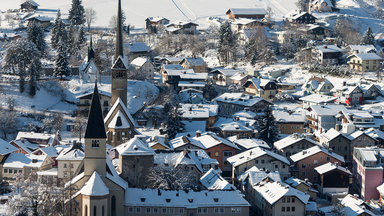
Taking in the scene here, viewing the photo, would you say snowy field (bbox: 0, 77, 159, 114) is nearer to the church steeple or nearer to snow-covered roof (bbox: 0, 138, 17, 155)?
snow-covered roof (bbox: 0, 138, 17, 155)

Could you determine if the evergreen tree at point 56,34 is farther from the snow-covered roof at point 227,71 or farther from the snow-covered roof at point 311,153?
the snow-covered roof at point 311,153

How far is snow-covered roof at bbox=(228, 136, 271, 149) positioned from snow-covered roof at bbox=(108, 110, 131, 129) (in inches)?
479

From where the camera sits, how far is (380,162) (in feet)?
265

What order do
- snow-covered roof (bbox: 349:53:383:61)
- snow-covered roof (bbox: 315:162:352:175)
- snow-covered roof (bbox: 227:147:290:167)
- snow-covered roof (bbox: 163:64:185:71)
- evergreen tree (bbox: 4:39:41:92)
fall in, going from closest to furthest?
1. snow-covered roof (bbox: 315:162:352:175)
2. snow-covered roof (bbox: 227:147:290:167)
3. evergreen tree (bbox: 4:39:41:92)
4. snow-covered roof (bbox: 163:64:185:71)
5. snow-covered roof (bbox: 349:53:383:61)

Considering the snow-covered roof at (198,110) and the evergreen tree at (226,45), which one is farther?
the evergreen tree at (226,45)

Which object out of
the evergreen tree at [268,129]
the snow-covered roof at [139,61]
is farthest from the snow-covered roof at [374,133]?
the snow-covered roof at [139,61]

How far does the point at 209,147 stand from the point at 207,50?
50.0 metres

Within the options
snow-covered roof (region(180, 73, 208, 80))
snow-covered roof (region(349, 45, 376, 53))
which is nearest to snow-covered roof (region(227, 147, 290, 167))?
snow-covered roof (region(180, 73, 208, 80))

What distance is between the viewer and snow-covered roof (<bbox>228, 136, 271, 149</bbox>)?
278 feet

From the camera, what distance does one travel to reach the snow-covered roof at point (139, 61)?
116 metres

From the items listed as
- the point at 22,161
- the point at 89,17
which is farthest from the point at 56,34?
the point at 22,161

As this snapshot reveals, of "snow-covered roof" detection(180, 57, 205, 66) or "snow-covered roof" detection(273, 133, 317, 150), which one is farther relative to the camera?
"snow-covered roof" detection(180, 57, 205, 66)

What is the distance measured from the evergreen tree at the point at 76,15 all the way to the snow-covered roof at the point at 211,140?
5889 cm

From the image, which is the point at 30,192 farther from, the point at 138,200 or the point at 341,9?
the point at 341,9
